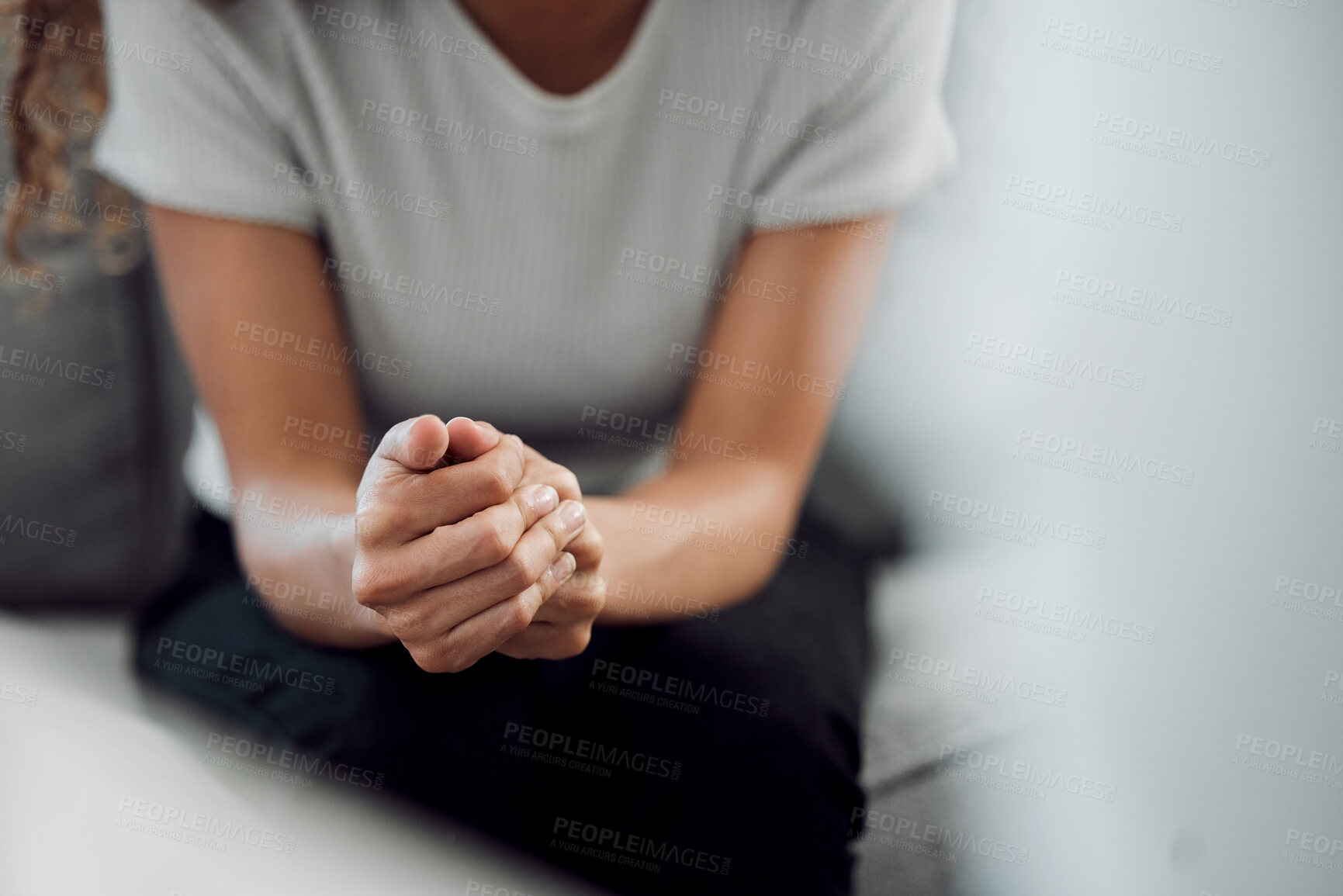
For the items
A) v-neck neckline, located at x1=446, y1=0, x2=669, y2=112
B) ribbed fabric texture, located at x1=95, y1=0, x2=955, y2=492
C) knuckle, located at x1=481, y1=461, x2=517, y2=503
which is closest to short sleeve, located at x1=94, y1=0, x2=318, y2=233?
ribbed fabric texture, located at x1=95, y1=0, x2=955, y2=492

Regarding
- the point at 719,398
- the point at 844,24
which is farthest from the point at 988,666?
the point at 844,24

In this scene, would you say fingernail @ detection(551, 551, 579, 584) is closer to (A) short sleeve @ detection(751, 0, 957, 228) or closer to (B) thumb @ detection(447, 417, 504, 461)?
(B) thumb @ detection(447, 417, 504, 461)

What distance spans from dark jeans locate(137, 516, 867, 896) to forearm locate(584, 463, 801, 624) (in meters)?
0.02

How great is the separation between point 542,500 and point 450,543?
0.16 ft

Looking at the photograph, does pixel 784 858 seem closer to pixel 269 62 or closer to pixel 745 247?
pixel 745 247

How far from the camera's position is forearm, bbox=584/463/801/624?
0.49 metres

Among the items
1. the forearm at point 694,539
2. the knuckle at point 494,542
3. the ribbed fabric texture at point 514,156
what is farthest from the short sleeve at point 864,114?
the knuckle at point 494,542

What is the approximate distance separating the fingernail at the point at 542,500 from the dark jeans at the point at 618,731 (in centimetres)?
16

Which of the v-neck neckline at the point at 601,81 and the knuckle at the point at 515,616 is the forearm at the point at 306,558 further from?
the v-neck neckline at the point at 601,81

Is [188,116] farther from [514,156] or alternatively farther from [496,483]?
[496,483]

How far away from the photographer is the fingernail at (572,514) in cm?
39

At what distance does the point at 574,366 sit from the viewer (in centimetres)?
54

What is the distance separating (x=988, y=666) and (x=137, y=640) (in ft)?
1.90

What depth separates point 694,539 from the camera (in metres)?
0.51
